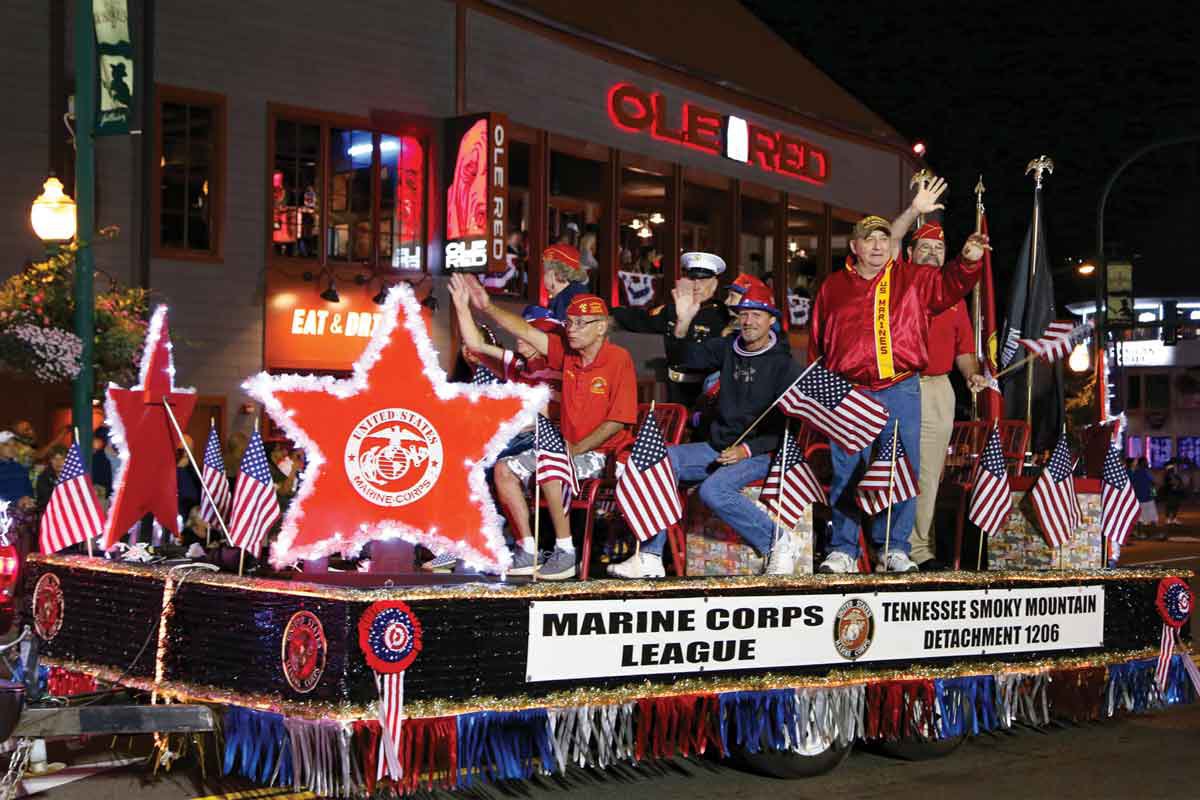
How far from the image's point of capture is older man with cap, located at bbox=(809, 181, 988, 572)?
780cm

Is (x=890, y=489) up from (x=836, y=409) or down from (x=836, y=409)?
down

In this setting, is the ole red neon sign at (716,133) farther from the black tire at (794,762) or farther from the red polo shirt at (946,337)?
the black tire at (794,762)

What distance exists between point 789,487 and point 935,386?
71.9 inches

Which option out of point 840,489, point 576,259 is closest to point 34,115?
point 576,259

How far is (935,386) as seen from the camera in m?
8.71

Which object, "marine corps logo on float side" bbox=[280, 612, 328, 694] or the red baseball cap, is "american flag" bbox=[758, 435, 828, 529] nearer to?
the red baseball cap

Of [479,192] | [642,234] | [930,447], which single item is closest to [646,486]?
[930,447]

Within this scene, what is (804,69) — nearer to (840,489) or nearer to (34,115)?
(34,115)

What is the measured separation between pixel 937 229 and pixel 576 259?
7.05 feet

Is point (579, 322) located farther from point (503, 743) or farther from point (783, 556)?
point (503, 743)

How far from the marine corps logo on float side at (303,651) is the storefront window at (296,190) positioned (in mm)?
15620

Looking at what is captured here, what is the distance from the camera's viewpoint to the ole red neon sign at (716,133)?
26859mm

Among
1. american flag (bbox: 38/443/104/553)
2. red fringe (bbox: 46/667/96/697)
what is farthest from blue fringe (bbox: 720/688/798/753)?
american flag (bbox: 38/443/104/553)

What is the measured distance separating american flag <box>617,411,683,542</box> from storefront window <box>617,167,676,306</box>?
69.0ft
